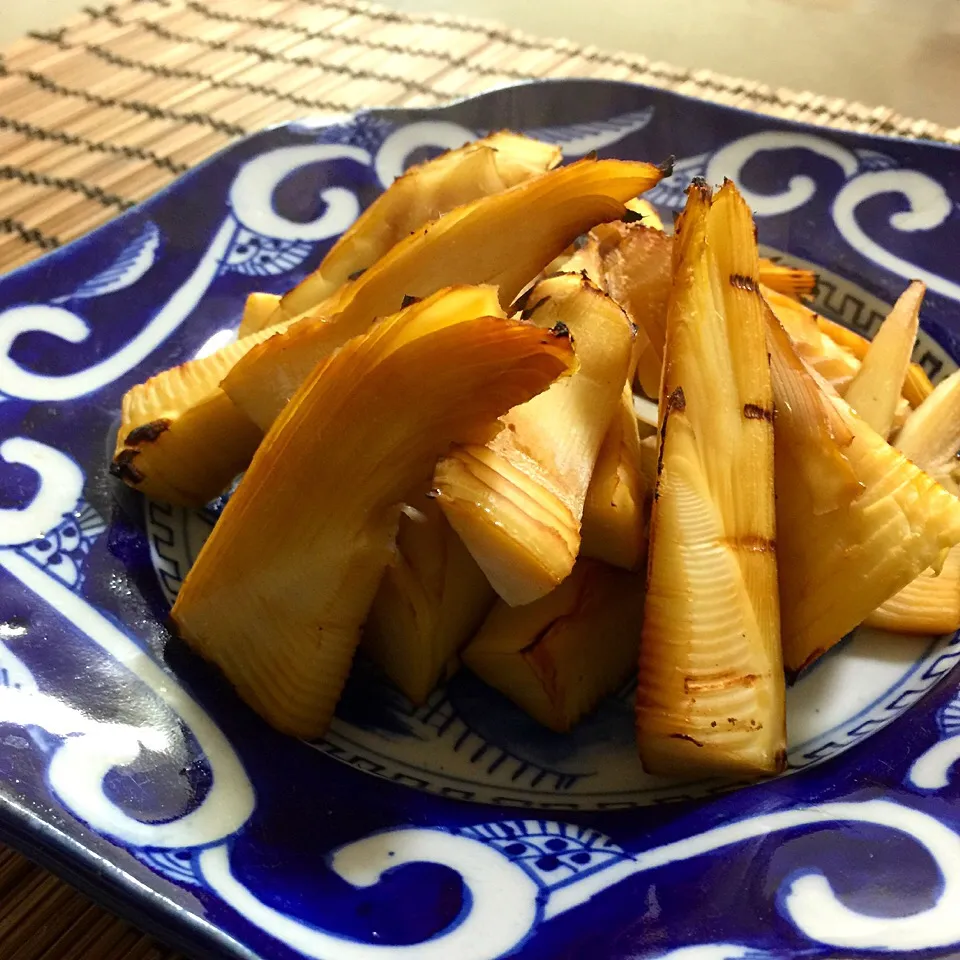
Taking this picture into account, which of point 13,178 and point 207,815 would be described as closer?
point 207,815

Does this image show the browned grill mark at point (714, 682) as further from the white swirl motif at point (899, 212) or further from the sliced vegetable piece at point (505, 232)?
the white swirl motif at point (899, 212)

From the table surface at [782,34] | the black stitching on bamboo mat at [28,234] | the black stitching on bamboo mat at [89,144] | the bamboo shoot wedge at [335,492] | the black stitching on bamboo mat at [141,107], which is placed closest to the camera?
the bamboo shoot wedge at [335,492]

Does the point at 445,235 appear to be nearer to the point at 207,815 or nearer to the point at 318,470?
the point at 318,470

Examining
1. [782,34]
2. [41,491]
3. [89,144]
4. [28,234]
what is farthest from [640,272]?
[782,34]

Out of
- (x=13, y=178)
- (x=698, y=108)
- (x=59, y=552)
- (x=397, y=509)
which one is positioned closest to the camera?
(x=397, y=509)

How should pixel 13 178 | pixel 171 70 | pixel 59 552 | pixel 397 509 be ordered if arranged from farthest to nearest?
1. pixel 171 70
2. pixel 13 178
3. pixel 59 552
4. pixel 397 509

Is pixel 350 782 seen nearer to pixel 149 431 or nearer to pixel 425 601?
pixel 425 601

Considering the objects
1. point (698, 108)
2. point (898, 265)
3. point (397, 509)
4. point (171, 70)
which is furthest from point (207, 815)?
point (171, 70)

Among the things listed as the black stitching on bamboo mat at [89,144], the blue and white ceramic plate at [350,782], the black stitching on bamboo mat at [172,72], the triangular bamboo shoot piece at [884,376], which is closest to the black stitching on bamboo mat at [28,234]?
the black stitching on bamboo mat at [89,144]
